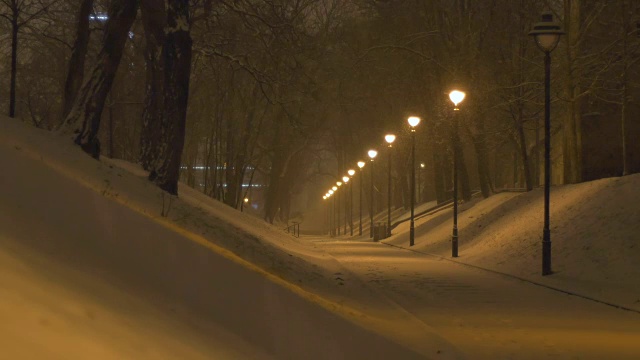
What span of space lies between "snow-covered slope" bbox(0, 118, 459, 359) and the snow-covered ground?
20mm

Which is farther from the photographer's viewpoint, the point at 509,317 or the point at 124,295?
the point at 509,317

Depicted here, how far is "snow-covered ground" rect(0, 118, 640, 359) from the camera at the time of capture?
6562 mm

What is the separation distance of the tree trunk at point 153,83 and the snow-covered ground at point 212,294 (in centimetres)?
252

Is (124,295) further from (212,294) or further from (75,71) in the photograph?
(75,71)

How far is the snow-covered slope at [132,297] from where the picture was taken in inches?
235

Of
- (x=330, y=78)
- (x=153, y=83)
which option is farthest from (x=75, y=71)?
(x=330, y=78)

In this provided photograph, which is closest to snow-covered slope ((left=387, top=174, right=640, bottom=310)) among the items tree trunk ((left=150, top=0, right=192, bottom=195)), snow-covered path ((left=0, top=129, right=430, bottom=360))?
snow-covered path ((left=0, top=129, right=430, bottom=360))

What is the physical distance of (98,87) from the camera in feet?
66.3

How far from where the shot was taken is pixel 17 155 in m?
10.0

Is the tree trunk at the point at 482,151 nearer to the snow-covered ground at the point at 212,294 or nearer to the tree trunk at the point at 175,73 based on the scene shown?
the snow-covered ground at the point at 212,294

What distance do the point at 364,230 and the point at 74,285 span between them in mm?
64707

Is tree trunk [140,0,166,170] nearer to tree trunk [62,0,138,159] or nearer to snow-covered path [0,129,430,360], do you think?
tree trunk [62,0,138,159]

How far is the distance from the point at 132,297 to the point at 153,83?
56.7 feet

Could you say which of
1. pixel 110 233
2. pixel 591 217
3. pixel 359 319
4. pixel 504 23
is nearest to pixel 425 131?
pixel 504 23
